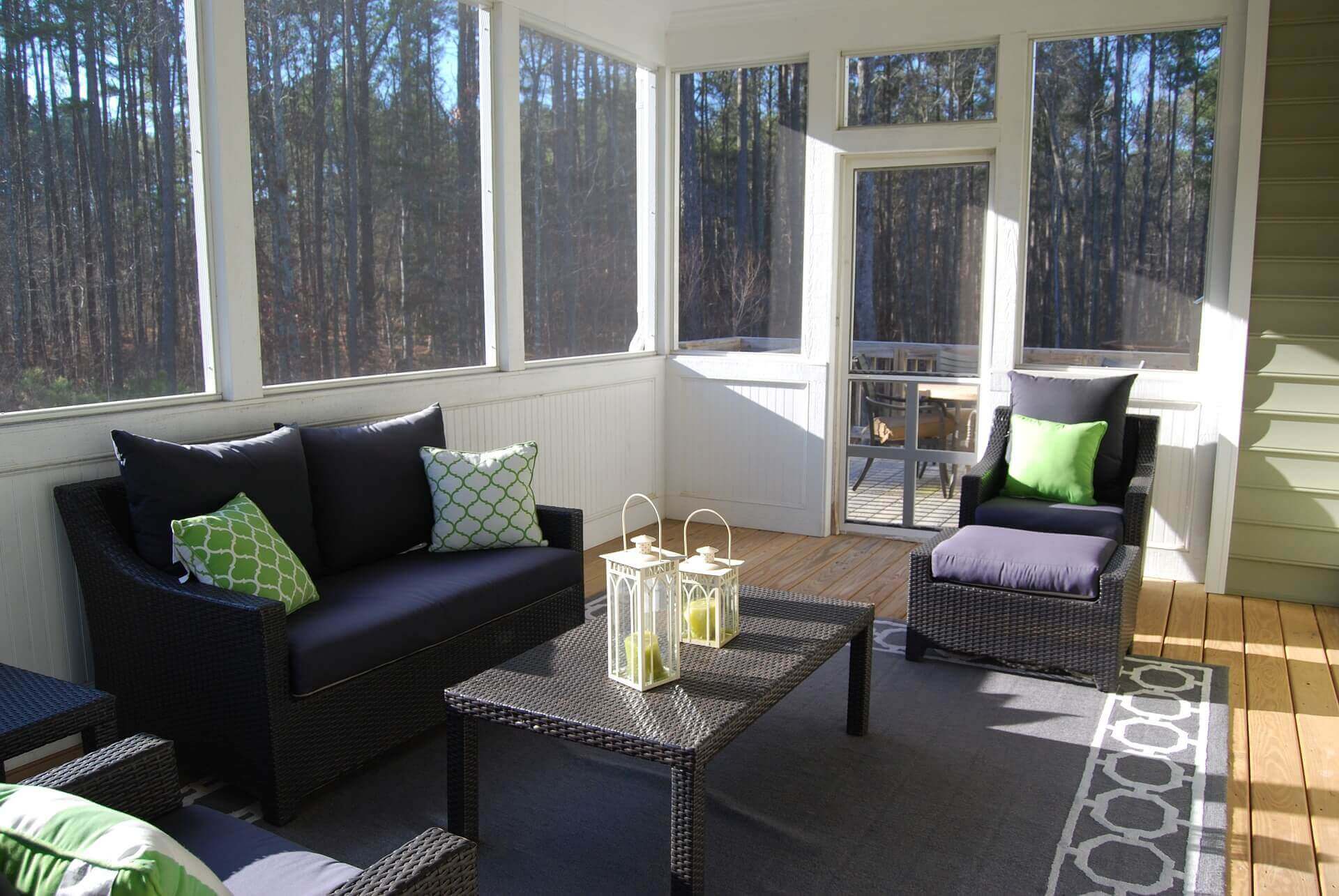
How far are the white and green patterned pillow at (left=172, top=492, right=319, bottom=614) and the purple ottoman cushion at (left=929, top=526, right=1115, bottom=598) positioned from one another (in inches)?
85.6

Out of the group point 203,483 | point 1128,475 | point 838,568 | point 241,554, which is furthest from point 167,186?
point 1128,475

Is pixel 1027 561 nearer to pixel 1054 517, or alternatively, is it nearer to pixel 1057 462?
pixel 1054 517

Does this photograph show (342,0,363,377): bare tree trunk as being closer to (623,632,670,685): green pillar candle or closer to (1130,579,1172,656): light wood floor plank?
(623,632,670,685): green pillar candle

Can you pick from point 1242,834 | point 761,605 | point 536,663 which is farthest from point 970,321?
point 536,663

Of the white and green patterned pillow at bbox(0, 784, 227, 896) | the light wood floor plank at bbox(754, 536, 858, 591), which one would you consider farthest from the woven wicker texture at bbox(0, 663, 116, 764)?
the light wood floor plank at bbox(754, 536, 858, 591)

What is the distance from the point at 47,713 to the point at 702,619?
153 cm

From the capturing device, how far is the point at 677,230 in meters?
6.16

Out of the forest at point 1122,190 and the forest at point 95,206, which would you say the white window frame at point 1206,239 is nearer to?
the forest at point 1122,190

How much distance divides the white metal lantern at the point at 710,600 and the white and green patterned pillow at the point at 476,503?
1.08 meters

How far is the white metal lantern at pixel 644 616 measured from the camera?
2520 mm

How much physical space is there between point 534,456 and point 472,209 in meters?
1.44

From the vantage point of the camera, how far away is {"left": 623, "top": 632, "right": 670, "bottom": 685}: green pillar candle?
8.33 ft

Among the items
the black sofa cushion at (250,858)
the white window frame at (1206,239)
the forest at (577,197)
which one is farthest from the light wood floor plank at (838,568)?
the black sofa cushion at (250,858)

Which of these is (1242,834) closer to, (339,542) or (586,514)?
(339,542)
